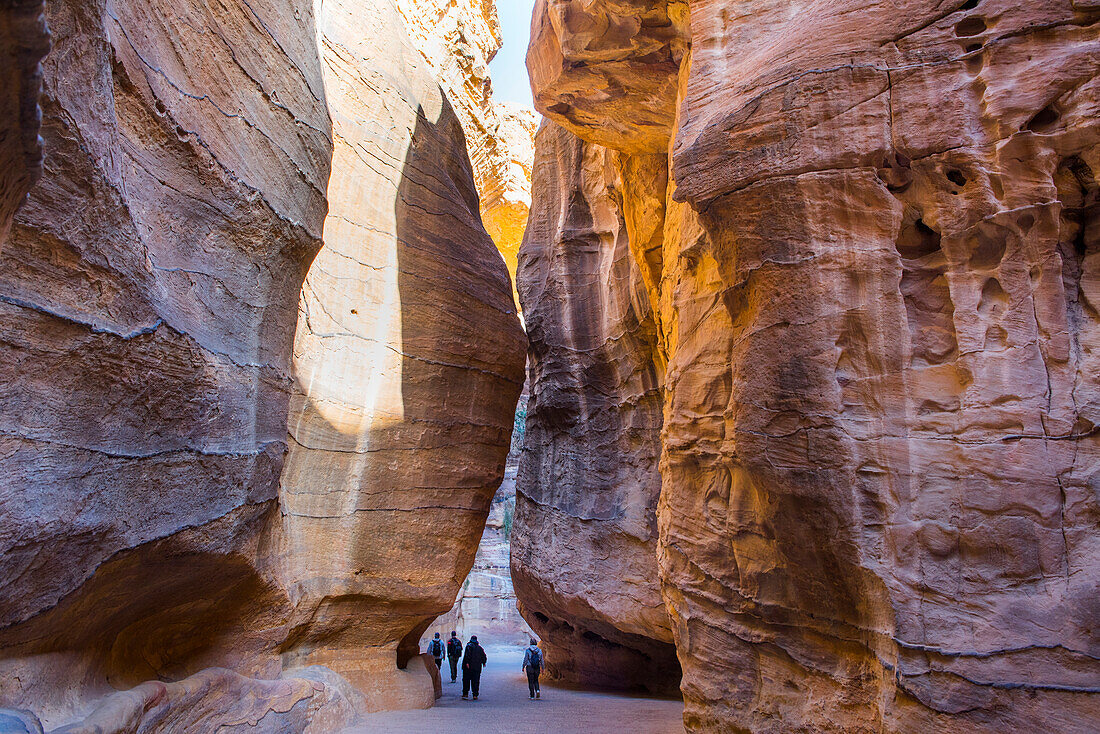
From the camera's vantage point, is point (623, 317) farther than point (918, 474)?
Yes

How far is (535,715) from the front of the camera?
8.43 m

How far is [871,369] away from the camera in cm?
452

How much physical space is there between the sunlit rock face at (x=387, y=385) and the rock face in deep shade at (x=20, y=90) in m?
5.74

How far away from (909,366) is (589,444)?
834 cm

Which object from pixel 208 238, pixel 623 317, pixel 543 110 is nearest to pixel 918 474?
pixel 208 238

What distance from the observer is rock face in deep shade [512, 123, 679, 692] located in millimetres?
11195

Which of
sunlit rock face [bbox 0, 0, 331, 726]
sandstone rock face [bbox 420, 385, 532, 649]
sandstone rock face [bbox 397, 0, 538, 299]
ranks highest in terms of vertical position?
sandstone rock face [bbox 397, 0, 538, 299]

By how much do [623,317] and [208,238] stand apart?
25.3 ft

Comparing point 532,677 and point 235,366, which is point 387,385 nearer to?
point 235,366

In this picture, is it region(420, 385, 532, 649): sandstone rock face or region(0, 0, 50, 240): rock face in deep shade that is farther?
region(420, 385, 532, 649): sandstone rock face

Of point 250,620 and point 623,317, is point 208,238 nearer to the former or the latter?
point 250,620

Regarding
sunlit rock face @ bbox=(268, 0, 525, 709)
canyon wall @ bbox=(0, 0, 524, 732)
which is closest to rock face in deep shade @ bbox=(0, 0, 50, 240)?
canyon wall @ bbox=(0, 0, 524, 732)

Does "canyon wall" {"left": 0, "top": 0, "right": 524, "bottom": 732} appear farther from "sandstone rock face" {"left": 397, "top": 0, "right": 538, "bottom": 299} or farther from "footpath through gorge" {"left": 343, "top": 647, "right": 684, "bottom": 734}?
"sandstone rock face" {"left": 397, "top": 0, "right": 538, "bottom": 299}

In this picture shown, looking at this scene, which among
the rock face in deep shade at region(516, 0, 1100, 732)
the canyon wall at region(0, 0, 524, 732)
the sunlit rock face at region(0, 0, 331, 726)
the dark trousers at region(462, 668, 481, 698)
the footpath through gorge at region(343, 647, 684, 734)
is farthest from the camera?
the dark trousers at region(462, 668, 481, 698)
